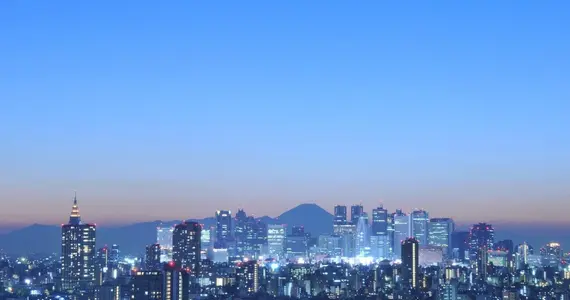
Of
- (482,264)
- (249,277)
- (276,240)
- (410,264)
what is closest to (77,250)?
(249,277)

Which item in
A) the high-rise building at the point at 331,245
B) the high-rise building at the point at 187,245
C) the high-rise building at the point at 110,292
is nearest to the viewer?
the high-rise building at the point at 110,292

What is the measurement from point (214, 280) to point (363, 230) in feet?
123

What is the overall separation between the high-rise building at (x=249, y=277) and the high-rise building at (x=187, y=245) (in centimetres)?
434

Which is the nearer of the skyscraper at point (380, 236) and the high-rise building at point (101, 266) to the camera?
the high-rise building at point (101, 266)

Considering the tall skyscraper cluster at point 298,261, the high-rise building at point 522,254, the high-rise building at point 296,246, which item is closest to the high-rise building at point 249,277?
the tall skyscraper cluster at point 298,261

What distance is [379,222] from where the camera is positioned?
255 feet

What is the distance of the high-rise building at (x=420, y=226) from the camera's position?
73.9 metres

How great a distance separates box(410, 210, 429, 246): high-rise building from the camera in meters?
73.9

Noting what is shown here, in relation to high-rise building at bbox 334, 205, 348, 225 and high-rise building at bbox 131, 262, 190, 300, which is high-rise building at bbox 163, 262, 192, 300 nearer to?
high-rise building at bbox 131, 262, 190, 300

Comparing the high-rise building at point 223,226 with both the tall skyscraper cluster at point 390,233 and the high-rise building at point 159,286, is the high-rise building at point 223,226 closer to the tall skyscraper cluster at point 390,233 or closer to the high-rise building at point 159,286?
the tall skyscraper cluster at point 390,233

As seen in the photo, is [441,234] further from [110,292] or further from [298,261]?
[110,292]

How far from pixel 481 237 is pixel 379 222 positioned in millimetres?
10914

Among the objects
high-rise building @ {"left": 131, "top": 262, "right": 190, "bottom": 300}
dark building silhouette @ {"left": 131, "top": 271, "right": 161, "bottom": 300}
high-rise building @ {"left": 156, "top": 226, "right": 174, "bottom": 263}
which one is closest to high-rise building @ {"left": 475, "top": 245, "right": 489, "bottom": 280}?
high-rise building @ {"left": 131, "top": 262, "right": 190, "bottom": 300}

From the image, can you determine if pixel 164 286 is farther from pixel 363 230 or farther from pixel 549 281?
pixel 363 230
